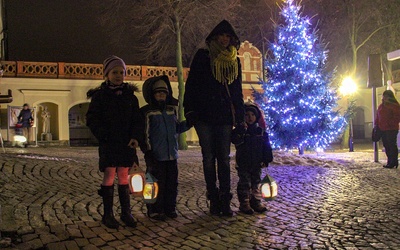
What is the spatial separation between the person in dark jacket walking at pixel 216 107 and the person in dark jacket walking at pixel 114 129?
722mm

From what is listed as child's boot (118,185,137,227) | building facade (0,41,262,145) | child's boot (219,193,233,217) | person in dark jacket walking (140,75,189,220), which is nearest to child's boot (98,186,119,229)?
child's boot (118,185,137,227)

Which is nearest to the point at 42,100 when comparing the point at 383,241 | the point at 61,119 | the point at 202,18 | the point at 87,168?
the point at 61,119

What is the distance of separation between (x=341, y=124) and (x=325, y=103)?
0.95 m

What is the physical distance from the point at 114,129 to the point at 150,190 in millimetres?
801

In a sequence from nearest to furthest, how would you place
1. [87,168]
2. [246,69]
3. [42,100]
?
[87,168] < [42,100] < [246,69]

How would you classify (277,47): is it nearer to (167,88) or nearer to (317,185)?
(317,185)

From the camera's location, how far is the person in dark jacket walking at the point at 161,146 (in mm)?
4672

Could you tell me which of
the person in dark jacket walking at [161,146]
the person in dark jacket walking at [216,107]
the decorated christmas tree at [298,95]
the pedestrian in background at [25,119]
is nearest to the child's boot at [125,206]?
the person in dark jacket walking at [161,146]

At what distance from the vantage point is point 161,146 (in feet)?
15.4

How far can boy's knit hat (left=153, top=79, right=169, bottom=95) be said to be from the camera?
15.6 ft

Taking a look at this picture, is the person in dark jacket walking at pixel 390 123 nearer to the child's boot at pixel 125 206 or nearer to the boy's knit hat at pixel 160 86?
the boy's knit hat at pixel 160 86

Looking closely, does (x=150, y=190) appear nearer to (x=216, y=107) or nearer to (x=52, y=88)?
(x=216, y=107)

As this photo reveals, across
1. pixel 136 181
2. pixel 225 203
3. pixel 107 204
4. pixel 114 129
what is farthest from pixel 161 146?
pixel 225 203

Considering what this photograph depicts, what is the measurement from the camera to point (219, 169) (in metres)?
4.87
